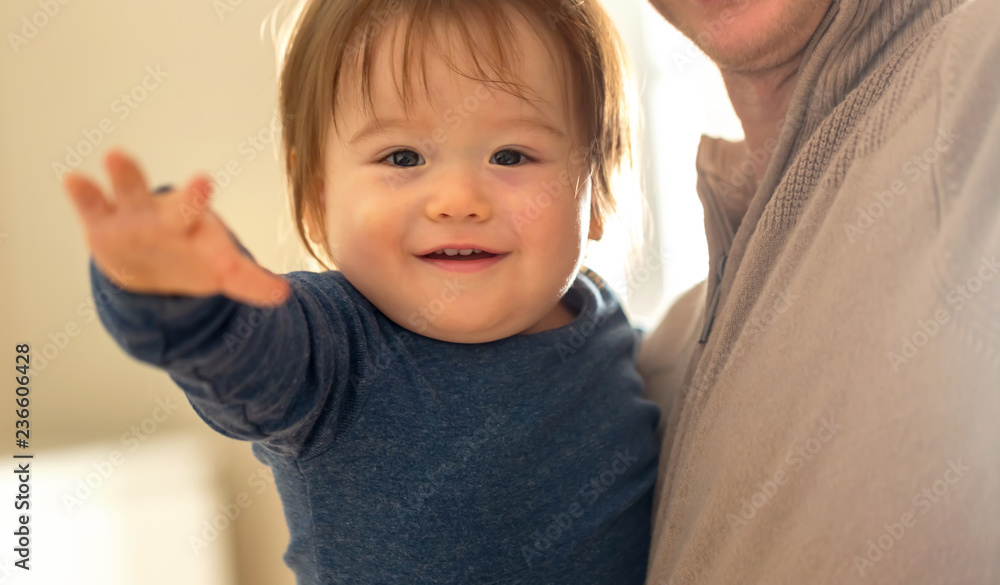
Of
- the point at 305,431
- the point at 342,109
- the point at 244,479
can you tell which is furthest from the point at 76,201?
the point at 244,479

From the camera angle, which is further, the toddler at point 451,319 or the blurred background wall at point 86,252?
the blurred background wall at point 86,252

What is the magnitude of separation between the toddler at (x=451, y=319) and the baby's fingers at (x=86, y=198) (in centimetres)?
21

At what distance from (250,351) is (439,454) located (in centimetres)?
26

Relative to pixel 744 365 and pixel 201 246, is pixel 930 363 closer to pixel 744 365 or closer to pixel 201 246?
pixel 744 365

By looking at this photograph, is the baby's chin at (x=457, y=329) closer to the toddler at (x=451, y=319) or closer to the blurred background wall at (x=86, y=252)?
the toddler at (x=451, y=319)

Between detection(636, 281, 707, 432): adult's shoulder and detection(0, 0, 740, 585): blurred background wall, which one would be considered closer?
detection(636, 281, 707, 432): adult's shoulder

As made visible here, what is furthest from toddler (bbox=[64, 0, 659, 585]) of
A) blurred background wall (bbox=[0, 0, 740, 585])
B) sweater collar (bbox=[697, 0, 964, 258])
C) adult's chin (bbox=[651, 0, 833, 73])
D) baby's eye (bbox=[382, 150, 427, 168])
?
blurred background wall (bbox=[0, 0, 740, 585])

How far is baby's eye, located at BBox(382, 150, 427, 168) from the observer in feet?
2.54

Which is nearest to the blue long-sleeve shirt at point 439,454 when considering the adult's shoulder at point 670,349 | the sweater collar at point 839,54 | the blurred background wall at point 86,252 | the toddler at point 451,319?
the toddler at point 451,319

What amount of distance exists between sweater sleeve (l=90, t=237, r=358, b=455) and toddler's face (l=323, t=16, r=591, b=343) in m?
0.08

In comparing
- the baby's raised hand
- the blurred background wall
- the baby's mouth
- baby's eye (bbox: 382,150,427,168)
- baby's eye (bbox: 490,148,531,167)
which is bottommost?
the blurred background wall

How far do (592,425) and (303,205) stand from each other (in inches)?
16.9

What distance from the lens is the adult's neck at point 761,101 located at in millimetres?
828

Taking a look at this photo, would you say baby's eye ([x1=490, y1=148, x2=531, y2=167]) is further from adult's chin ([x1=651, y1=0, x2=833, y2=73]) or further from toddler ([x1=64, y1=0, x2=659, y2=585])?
adult's chin ([x1=651, y1=0, x2=833, y2=73])
